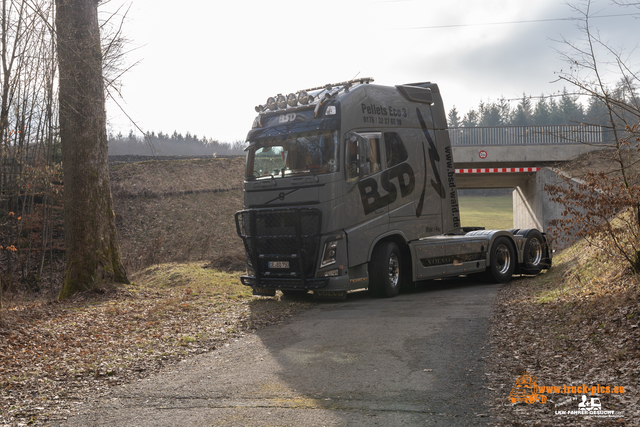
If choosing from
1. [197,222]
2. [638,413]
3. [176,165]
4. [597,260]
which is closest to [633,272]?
[597,260]

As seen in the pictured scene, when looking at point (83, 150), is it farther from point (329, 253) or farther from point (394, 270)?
point (394, 270)

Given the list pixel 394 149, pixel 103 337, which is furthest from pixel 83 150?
pixel 394 149

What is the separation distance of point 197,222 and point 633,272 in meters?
25.2

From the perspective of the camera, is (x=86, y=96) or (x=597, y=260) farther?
(x=86, y=96)

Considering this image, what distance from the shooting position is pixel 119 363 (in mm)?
6395

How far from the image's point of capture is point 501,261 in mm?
13898

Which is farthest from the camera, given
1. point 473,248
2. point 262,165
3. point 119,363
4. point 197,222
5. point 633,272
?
point 197,222

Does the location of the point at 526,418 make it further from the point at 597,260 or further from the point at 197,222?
the point at 197,222

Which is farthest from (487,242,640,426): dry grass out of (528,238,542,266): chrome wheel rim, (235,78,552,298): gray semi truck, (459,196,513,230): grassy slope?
(459,196,513,230): grassy slope

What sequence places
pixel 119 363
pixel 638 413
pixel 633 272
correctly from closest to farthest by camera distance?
pixel 638 413
pixel 119 363
pixel 633 272

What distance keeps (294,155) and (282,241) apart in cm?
167

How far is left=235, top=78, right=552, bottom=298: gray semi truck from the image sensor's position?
9789 mm

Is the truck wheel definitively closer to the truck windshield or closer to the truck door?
the truck door

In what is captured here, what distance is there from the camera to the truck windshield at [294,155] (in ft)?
32.1
